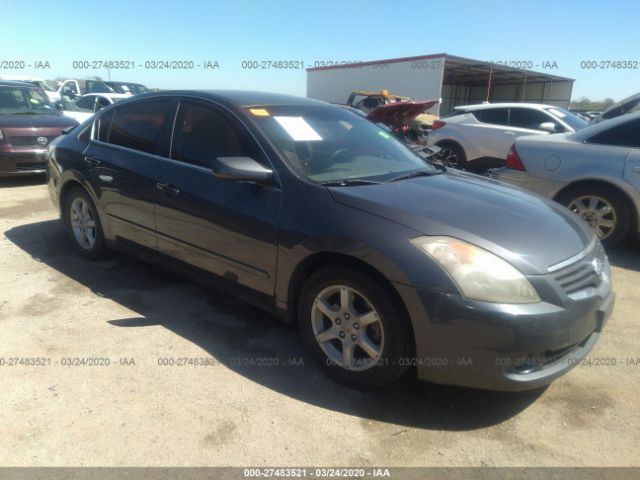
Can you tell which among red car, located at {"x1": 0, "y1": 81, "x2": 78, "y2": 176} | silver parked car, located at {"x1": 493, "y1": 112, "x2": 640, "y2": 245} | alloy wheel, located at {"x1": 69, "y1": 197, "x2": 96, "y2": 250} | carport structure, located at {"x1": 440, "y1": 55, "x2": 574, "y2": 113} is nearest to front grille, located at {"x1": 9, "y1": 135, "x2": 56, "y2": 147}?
red car, located at {"x1": 0, "y1": 81, "x2": 78, "y2": 176}

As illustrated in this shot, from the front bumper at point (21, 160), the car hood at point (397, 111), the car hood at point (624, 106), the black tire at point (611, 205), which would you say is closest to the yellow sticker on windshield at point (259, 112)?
the black tire at point (611, 205)

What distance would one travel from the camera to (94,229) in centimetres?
442

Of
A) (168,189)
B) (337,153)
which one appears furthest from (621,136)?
(168,189)

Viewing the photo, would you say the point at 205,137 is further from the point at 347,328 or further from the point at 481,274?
the point at 481,274

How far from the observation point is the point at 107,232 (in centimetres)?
420

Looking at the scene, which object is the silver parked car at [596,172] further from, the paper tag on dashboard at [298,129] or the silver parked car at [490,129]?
the silver parked car at [490,129]

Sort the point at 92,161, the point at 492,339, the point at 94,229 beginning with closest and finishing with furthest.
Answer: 1. the point at 492,339
2. the point at 92,161
3. the point at 94,229

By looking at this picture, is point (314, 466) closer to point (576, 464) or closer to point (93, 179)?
point (576, 464)

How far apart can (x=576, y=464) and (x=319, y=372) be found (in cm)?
137

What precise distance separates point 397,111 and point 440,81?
506 inches

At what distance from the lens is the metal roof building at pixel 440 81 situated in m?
21.6

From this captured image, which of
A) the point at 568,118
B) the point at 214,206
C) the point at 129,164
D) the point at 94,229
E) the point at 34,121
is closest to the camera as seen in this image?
the point at 214,206

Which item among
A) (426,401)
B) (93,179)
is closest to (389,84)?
(93,179)

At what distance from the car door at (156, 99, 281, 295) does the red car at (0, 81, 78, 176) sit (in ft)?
18.3
